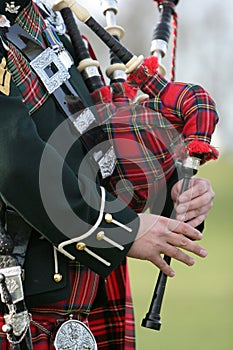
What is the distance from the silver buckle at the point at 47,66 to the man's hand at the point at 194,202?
0.44m

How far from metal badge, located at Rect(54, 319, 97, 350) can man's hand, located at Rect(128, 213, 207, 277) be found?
248 mm

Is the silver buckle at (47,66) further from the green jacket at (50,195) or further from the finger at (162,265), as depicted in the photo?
the finger at (162,265)

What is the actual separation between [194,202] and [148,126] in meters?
0.24

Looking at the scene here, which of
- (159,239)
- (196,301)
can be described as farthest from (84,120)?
(196,301)

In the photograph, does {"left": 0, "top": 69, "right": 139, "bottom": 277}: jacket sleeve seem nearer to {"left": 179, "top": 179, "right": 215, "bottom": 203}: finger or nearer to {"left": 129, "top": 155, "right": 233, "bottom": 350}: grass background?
{"left": 179, "top": 179, "right": 215, "bottom": 203}: finger

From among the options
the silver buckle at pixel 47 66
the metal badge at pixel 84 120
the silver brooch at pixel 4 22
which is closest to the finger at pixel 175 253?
the metal badge at pixel 84 120

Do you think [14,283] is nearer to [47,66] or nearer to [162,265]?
[162,265]

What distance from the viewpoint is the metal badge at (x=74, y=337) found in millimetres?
2287

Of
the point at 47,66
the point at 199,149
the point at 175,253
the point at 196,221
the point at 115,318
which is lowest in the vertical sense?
the point at 115,318

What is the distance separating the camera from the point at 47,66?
2.31m

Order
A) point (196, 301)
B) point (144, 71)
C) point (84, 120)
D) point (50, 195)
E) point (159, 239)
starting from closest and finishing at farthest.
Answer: point (50, 195) < point (159, 239) < point (84, 120) < point (144, 71) < point (196, 301)

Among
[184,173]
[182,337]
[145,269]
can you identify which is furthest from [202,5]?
[184,173]

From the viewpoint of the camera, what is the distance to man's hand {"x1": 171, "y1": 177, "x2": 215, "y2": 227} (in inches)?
93.7

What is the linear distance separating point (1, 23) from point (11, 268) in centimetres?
61
